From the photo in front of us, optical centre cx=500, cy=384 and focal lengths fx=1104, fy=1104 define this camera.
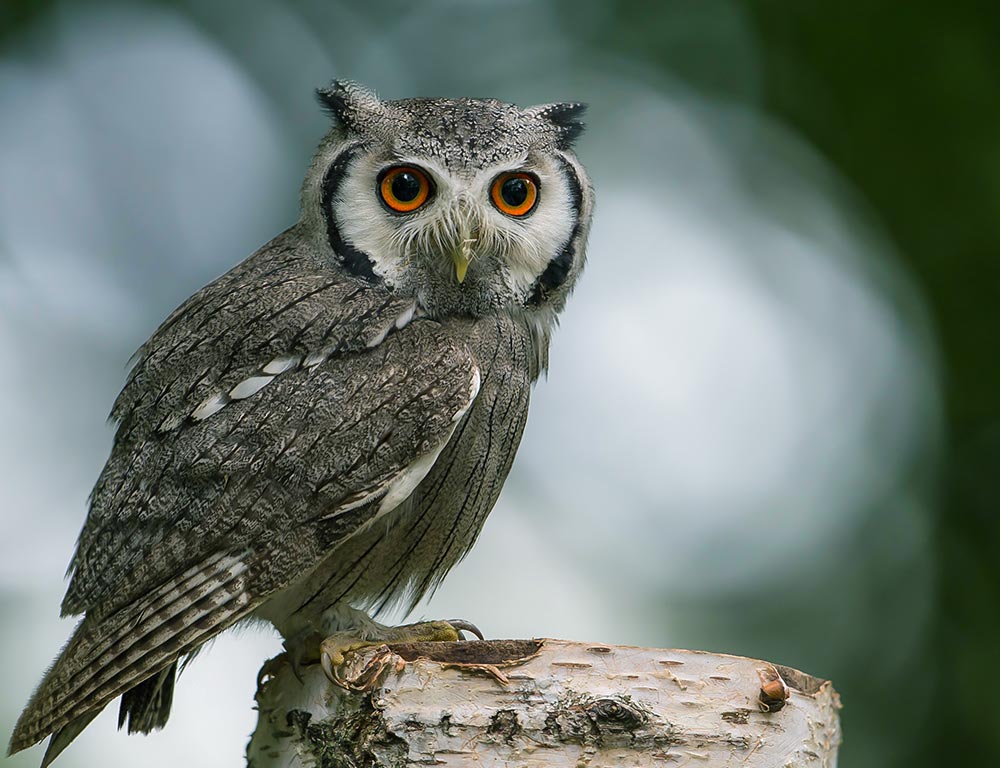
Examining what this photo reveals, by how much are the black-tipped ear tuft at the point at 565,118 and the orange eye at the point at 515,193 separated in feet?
0.70

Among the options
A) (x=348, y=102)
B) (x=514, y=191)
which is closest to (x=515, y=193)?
(x=514, y=191)

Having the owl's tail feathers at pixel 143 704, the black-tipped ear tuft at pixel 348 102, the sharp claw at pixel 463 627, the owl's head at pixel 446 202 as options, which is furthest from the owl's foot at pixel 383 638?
the black-tipped ear tuft at pixel 348 102

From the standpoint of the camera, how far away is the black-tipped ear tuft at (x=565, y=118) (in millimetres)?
2717

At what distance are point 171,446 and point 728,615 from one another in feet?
12.0

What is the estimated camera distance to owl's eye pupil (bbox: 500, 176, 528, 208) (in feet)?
8.22

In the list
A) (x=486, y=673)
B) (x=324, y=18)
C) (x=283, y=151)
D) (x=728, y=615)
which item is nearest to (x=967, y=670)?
(x=728, y=615)

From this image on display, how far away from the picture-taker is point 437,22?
5363 millimetres

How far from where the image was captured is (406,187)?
2461 millimetres

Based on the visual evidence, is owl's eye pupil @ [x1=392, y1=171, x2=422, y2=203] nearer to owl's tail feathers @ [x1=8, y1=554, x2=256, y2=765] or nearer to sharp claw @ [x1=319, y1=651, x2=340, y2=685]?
owl's tail feathers @ [x1=8, y1=554, x2=256, y2=765]

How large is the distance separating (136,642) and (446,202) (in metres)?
1.10

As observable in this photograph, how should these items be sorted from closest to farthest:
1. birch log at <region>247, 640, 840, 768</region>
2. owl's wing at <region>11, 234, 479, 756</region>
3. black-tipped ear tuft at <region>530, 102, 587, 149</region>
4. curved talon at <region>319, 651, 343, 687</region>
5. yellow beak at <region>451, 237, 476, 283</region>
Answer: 1. birch log at <region>247, 640, 840, 768</region>
2. curved talon at <region>319, 651, 343, 687</region>
3. owl's wing at <region>11, 234, 479, 756</region>
4. yellow beak at <region>451, 237, 476, 283</region>
5. black-tipped ear tuft at <region>530, 102, 587, 149</region>

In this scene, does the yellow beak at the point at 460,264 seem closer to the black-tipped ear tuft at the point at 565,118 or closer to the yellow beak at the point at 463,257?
the yellow beak at the point at 463,257

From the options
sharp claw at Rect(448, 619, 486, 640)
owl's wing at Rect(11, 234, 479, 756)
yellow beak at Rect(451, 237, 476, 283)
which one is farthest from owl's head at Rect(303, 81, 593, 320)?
sharp claw at Rect(448, 619, 486, 640)

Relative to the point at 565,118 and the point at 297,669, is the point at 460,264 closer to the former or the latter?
the point at 565,118
